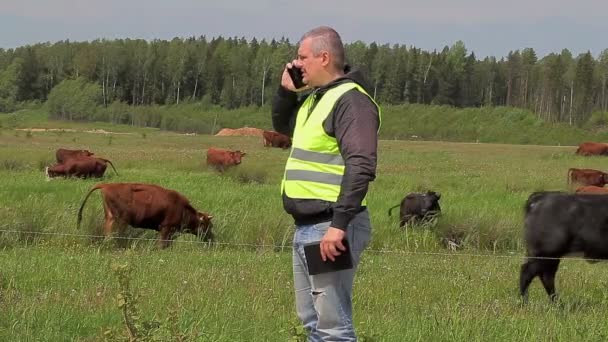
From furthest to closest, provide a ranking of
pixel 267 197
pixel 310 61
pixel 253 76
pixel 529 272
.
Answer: pixel 253 76 → pixel 267 197 → pixel 529 272 → pixel 310 61

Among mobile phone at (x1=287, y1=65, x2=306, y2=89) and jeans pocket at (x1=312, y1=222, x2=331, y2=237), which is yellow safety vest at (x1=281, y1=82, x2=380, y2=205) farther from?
mobile phone at (x1=287, y1=65, x2=306, y2=89)

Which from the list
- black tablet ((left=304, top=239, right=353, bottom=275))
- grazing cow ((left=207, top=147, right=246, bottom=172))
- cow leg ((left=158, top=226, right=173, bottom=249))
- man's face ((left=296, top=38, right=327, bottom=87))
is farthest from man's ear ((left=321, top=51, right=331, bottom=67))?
grazing cow ((left=207, top=147, right=246, bottom=172))

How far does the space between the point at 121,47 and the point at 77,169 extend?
335 feet

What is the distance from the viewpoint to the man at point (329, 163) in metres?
4.49

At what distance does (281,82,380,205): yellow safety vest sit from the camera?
4.62 metres

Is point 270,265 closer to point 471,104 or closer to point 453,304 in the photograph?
point 453,304

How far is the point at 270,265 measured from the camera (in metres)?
10.3

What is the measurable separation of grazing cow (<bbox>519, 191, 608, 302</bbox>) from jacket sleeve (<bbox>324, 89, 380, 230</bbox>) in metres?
5.48

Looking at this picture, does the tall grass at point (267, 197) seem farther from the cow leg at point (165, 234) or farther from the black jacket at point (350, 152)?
the black jacket at point (350, 152)

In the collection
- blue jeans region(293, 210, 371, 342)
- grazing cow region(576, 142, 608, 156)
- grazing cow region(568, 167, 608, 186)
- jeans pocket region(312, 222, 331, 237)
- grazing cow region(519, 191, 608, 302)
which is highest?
jeans pocket region(312, 222, 331, 237)

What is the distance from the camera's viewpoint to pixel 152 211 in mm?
12945

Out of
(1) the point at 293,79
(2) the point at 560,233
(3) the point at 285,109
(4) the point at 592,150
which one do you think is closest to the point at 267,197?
(2) the point at 560,233

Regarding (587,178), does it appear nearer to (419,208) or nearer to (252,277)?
(419,208)

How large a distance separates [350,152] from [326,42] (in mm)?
668
